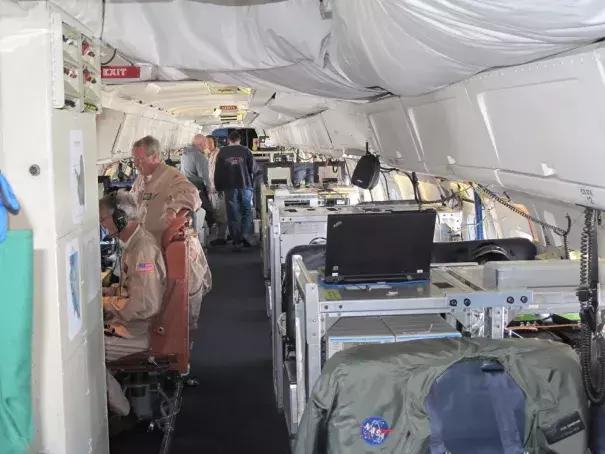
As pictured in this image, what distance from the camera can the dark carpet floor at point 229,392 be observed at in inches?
204

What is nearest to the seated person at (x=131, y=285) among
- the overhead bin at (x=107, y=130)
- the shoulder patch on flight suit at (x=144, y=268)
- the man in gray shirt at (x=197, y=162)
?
the shoulder patch on flight suit at (x=144, y=268)

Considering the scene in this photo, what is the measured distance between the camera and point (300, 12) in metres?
3.35

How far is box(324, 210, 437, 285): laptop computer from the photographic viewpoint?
340 centimetres

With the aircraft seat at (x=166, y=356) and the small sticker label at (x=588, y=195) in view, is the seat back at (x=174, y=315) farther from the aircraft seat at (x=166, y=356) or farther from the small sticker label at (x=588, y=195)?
Result: the small sticker label at (x=588, y=195)

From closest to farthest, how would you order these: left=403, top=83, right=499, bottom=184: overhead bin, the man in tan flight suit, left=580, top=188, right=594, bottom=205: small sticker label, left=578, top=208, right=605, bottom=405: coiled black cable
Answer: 1. left=578, top=208, right=605, bottom=405: coiled black cable
2. left=580, top=188, right=594, bottom=205: small sticker label
3. left=403, top=83, right=499, bottom=184: overhead bin
4. the man in tan flight suit

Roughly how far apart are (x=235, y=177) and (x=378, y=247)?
9899 mm

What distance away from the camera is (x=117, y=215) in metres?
5.37

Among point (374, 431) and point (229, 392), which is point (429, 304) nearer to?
point (374, 431)

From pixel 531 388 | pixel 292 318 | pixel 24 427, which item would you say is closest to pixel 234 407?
pixel 292 318

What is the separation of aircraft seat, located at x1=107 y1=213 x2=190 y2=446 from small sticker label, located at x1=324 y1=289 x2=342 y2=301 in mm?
2250

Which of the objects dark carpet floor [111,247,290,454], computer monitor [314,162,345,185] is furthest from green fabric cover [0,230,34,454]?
computer monitor [314,162,345,185]

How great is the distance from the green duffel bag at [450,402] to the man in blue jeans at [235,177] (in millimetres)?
10866

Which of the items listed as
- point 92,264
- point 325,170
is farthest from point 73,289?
point 325,170

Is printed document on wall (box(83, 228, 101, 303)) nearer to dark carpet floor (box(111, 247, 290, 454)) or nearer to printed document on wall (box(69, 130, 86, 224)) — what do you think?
printed document on wall (box(69, 130, 86, 224))
